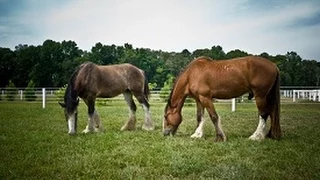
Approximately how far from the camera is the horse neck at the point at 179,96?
7.53 metres

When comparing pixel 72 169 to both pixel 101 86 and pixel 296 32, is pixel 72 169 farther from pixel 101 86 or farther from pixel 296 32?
pixel 296 32

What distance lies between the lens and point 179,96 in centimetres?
757

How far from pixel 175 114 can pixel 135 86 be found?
2.09 meters

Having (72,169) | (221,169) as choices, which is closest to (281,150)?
(221,169)

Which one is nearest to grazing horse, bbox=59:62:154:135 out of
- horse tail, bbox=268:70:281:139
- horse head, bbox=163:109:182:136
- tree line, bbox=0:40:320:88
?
horse head, bbox=163:109:182:136

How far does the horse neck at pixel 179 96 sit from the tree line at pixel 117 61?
2661 cm

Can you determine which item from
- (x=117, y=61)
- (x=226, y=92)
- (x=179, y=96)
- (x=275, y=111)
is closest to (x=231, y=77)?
(x=226, y=92)

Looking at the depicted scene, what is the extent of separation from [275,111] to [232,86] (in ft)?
3.49

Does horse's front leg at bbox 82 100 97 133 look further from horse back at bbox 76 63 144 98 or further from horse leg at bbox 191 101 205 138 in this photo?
horse leg at bbox 191 101 205 138

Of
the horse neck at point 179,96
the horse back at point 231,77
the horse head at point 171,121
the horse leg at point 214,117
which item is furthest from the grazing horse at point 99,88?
the horse leg at point 214,117

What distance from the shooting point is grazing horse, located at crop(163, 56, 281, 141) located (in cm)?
686

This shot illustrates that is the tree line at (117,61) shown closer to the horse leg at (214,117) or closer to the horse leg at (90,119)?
the horse leg at (90,119)

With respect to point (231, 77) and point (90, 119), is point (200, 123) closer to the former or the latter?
point (231, 77)

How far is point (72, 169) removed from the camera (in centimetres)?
453
